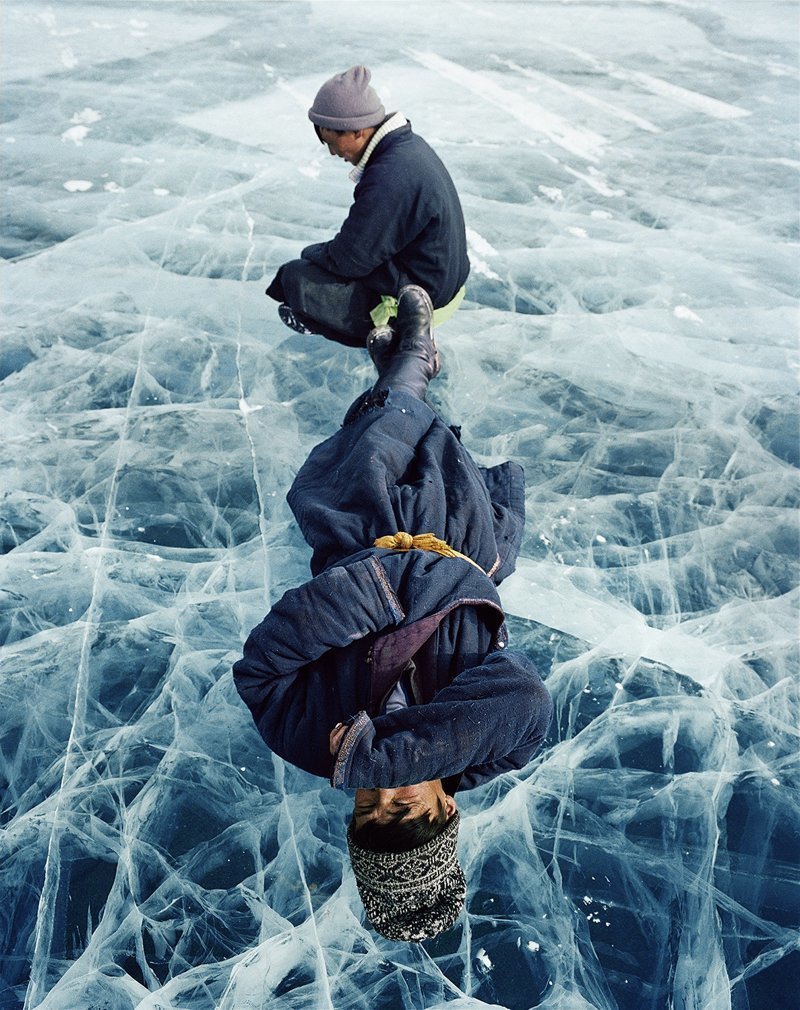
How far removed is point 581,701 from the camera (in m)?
1.84

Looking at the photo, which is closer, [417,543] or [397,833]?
[397,833]

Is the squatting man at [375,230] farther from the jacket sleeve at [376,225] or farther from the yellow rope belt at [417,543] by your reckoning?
the yellow rope belt at [417,543]

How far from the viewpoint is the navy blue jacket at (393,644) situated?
4.49 feet

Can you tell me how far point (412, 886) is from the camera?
1338mm

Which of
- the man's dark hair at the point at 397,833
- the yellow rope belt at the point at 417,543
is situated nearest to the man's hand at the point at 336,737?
the man's dark hair at the point at 397,833

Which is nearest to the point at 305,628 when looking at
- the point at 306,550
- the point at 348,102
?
the point at 306,550

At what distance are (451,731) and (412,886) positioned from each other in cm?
24

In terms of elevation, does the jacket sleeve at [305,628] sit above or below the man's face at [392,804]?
above

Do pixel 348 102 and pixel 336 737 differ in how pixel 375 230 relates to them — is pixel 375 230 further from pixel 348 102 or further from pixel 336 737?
pixel 336 737

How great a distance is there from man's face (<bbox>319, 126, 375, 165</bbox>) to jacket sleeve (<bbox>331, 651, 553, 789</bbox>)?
4.81 feet

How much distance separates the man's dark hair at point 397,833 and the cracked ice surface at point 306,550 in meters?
0.29

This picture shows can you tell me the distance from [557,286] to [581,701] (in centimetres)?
159

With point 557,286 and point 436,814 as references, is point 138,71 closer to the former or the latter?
point 557,286

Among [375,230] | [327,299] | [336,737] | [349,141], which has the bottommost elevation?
[336,737]
